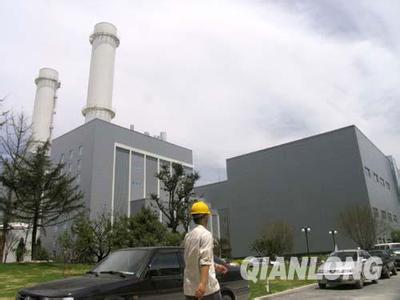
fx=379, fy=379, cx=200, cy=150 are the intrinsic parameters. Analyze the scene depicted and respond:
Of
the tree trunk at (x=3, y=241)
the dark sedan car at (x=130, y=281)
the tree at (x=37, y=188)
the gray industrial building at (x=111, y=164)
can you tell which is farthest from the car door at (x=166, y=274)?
the gray industrial building at (x=111, y=164)

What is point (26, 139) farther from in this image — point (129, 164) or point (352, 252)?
point (352, 252)

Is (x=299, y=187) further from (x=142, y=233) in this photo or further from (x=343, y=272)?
(x=343, y=272)

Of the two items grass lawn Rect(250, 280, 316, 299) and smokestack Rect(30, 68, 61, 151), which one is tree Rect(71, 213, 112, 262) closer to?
grass lawn Rect(250, 280, 316, 299)

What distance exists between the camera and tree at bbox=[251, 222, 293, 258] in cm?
3738

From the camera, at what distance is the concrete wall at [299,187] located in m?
51.2

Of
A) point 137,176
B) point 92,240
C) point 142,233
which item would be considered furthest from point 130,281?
point 137,176

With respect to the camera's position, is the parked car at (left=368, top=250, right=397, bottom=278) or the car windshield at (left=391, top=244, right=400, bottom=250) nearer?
the parked car at (left=368, top=250, right=397, bottom=278)

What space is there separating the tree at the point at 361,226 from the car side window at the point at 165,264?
39.8 meters

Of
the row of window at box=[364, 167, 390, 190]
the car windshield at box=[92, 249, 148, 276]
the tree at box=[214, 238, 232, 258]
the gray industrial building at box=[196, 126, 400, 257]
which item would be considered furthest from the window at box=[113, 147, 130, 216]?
the car windshield at box=[92, 249, 148, 276]

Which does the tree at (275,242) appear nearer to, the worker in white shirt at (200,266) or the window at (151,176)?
the window at (151,176)

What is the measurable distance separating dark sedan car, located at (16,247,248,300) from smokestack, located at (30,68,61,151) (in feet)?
173

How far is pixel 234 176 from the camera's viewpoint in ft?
213

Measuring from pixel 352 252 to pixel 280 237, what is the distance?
25106 mm

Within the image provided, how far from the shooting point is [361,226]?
42.2m
